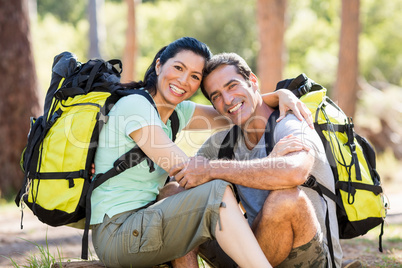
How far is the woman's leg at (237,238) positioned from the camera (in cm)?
272

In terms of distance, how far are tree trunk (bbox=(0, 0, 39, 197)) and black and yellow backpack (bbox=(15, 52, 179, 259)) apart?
4808 millimetres

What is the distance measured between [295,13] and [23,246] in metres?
31.1

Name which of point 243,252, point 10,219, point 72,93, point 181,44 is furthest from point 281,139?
point 10,219

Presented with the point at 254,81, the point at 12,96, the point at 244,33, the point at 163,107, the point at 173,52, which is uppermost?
the point at 173,52

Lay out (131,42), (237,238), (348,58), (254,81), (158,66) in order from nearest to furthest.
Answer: (237,238) < (158,66) < (254,81) < (348,58) < (131,42)

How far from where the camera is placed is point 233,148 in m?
3.74

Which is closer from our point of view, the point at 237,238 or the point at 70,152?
the point at 237,238

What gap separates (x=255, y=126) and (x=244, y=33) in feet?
92.1

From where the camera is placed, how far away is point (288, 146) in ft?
9.98

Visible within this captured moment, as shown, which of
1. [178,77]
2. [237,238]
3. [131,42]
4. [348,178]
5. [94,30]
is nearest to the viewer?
[237,238]

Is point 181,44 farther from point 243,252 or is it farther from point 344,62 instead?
point 344,62

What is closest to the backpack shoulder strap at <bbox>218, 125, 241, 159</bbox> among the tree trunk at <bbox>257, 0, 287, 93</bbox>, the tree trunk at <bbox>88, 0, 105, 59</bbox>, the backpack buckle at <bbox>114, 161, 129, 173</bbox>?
the backpack buckle at <bbox>114, 161, 129, 173</bbox>

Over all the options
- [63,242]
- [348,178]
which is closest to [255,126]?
[348,178]

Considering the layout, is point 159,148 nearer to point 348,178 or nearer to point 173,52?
point 173,52
